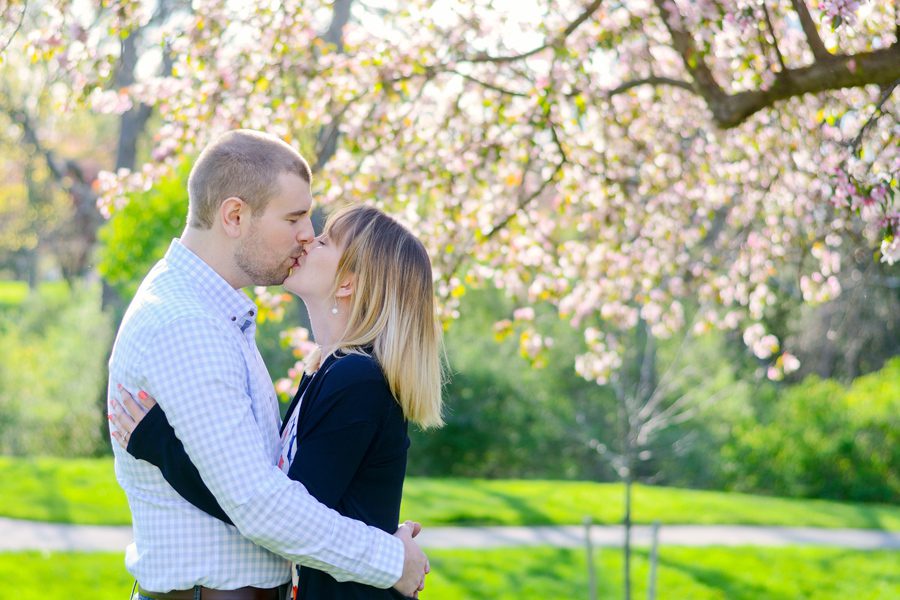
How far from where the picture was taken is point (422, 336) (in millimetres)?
2617

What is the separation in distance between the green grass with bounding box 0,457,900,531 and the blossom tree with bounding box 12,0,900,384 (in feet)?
10.1

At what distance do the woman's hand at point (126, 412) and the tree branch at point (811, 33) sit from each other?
321 cm

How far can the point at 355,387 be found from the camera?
242cm

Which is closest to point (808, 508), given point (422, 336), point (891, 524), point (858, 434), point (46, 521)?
point (891, 524)

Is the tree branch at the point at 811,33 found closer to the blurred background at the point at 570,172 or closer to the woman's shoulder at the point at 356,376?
the blurred background at the point at 570,172

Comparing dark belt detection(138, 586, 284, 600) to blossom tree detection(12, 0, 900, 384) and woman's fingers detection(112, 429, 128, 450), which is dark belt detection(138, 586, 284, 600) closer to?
woman's fingers detection(112, 429, 128, 450)

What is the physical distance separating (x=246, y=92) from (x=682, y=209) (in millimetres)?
3077

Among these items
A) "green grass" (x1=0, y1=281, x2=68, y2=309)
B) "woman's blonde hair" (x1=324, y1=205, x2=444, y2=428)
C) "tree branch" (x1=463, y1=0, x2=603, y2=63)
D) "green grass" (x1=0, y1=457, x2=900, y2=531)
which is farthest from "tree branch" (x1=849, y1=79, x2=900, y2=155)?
"green grass" (x1=0, y1=281, x2=68, y2=309)

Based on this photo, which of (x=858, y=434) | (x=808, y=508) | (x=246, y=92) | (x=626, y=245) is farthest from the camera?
(x=858, y=434)

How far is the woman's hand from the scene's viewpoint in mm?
2324

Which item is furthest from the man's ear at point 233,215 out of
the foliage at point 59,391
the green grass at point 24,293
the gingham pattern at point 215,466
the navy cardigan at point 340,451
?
the green grass at point 24,293

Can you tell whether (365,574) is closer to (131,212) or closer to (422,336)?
(422,336)

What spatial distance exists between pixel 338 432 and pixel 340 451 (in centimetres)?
4

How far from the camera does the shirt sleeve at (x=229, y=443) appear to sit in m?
2.21
